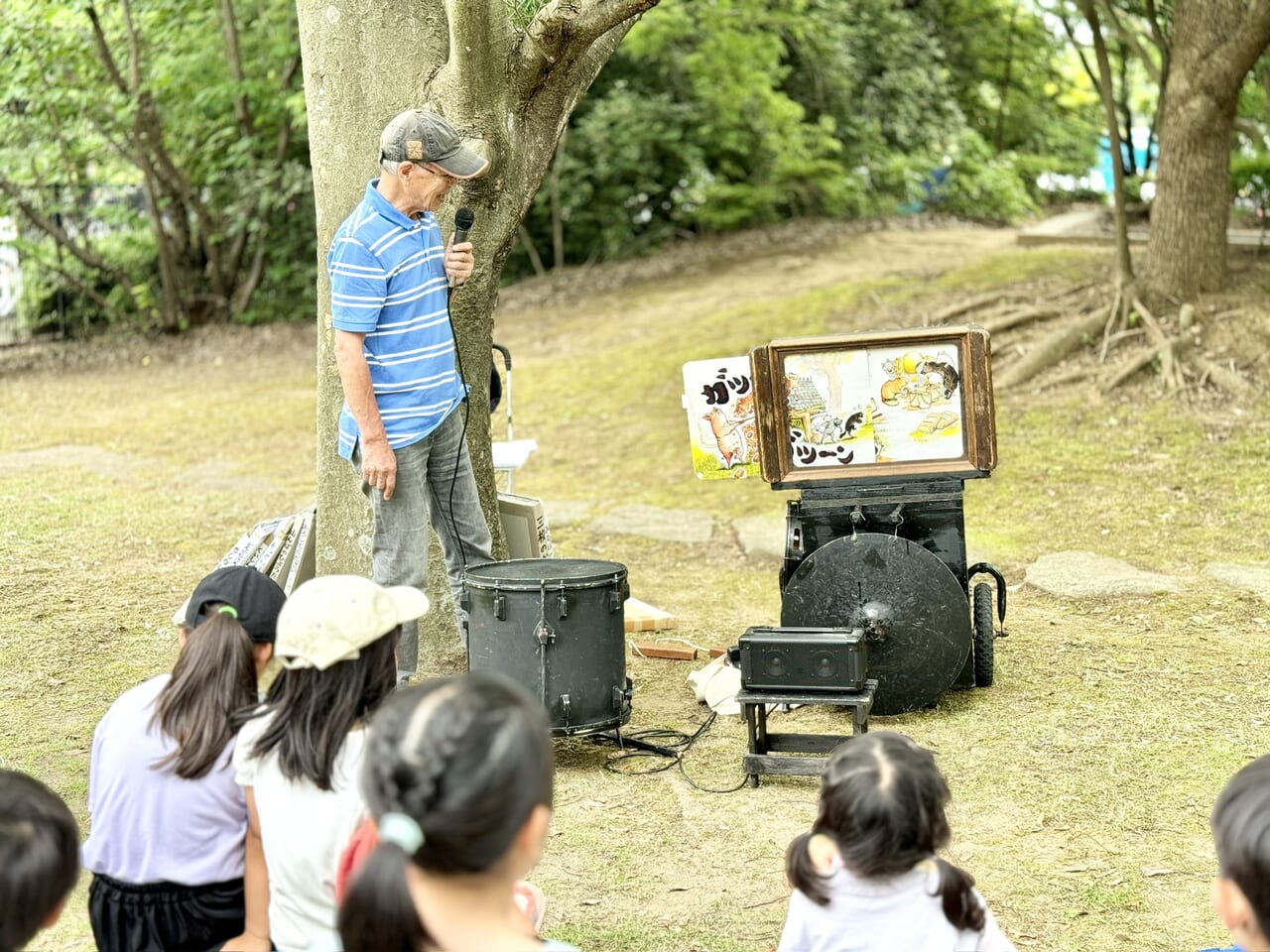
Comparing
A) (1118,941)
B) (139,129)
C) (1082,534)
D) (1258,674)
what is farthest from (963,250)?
(1118,941)

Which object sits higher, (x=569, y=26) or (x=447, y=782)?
(x=569, y=26)

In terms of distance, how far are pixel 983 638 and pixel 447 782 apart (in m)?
3.99

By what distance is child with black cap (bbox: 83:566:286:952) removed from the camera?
2.97 meters

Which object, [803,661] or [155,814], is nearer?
[155,814]

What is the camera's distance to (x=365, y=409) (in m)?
4.88

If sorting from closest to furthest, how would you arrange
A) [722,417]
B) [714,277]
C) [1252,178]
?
[722,417], [1252,178], [714,277]

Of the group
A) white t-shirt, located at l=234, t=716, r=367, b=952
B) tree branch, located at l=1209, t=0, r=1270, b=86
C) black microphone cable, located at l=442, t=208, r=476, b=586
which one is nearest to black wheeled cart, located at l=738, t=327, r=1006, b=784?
black microphone cable, located at l=442, t=208, r=476, b=586

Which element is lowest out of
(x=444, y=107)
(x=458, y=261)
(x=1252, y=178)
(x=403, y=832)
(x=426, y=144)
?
(x=403, y=832)

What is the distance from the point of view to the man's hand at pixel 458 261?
5.18 m

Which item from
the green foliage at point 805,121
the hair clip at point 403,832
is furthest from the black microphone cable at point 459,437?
the green foliage at point 805,121

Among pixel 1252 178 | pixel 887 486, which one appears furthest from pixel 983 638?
pixel 1252 178

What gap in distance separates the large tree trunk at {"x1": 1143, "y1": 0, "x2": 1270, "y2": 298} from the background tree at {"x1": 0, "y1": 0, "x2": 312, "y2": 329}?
28.3 feet

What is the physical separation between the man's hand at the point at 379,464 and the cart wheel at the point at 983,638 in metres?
2.33

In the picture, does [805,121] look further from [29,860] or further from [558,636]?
[29,860]
